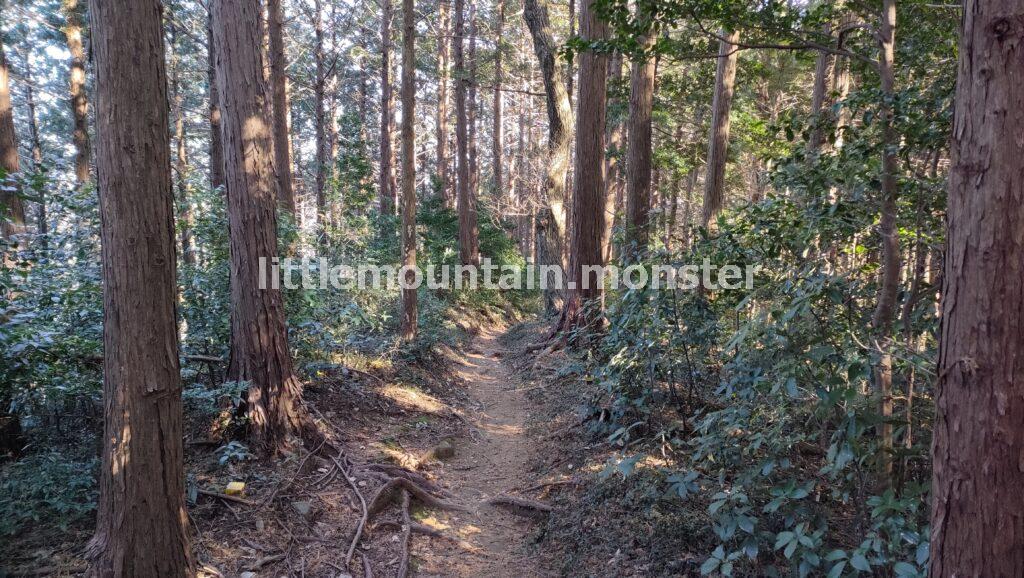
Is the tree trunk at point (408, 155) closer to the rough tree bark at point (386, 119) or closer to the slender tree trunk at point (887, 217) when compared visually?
the rough tree bark at point (386, 119)

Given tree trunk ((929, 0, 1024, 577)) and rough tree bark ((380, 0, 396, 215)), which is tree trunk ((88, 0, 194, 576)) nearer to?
tree trunk ((929, 0, 1024, 577))

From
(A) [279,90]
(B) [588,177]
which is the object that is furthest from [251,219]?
(A) [279,90]

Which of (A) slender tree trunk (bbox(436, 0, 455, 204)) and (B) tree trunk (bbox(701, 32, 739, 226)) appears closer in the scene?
(B) tree trunk (bbox(701, 32, 739, 226))

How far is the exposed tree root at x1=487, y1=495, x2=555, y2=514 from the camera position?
4886mm

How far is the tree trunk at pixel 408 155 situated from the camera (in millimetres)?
9477

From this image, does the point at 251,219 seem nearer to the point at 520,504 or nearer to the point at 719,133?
the point at 520,504

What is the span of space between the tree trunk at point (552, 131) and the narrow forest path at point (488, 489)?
168 inches

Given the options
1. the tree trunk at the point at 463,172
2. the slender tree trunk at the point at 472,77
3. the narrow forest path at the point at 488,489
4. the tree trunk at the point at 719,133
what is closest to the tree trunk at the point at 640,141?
the tree trunk at the point at 719,133

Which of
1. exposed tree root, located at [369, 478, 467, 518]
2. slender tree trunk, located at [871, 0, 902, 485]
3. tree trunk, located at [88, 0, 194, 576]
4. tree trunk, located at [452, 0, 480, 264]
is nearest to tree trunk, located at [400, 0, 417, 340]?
exposed tree root, located at [369, 478, 467, 518]

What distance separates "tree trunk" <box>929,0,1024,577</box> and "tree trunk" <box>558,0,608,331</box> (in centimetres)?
755

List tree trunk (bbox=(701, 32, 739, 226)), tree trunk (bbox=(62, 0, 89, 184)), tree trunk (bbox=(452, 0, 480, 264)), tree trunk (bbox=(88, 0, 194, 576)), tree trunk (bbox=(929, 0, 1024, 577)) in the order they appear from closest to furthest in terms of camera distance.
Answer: tree trunk (bbox=(929, 0, 1024, 577))
tree trunk (bbox=(88, 0, 194, 576))
tree trunk (bbox=(701, 32, 739, 226))
tree trunk (bbox=(62, 0, 89, 184))
tree trunk (bbox=(452, 0, 480, 264))

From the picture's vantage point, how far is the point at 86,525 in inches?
137

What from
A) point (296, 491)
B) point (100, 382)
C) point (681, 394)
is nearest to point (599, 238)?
point (681, 394)

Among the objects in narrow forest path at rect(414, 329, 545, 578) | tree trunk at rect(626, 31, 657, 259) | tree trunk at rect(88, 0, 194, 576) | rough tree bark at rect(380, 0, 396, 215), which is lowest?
narrow forest path at rect(414, 329, 545, 578)
